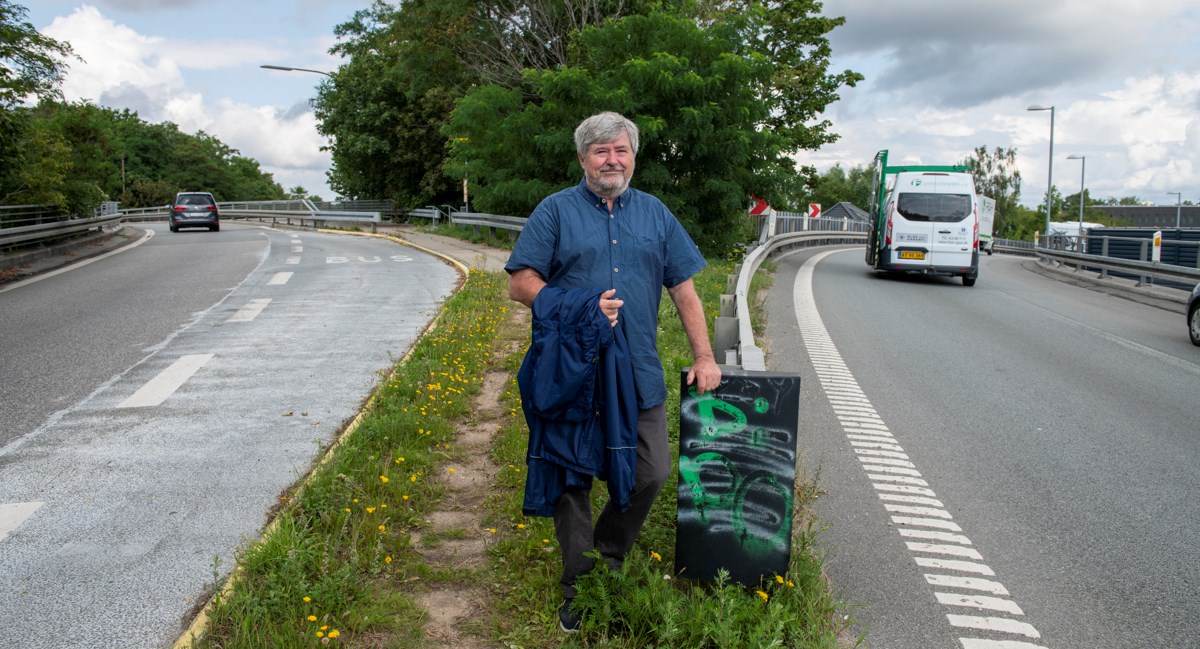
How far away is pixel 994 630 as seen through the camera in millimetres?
3625

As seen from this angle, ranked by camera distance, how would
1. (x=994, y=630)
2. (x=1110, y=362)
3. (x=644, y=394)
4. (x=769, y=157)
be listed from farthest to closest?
(x=769, y=157), (x=1110, y=362), (x=994, y=630), (x=644, y=394)

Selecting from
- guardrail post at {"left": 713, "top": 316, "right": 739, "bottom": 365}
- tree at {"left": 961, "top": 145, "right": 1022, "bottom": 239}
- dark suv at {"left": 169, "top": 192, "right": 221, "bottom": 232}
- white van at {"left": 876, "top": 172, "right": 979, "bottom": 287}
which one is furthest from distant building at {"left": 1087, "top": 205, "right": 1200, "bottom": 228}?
guardrail post at {"left": 713, "top": 316, "right": 739, "bottom": 365}

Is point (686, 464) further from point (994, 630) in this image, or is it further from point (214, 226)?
point (214, 226)

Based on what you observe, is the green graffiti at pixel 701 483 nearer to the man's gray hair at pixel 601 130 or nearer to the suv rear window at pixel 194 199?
the man's gray hair at pixel 601 130

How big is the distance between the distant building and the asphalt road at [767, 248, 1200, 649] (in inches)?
3549

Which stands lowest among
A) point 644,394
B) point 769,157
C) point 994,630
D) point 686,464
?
point 994,630

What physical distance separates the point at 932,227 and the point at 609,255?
17.8 meters

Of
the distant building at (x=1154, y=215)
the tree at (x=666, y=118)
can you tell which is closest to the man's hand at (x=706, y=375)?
the tree at (x=666, y=118)

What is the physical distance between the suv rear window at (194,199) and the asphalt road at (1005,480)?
97.8ft

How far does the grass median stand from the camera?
3.28 metres

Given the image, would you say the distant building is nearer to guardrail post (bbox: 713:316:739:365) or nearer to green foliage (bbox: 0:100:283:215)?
green foliage (bbox: 0:100:283:215)

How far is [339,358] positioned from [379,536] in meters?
4.74

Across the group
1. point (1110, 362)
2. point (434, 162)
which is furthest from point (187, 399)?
point (434, 162)

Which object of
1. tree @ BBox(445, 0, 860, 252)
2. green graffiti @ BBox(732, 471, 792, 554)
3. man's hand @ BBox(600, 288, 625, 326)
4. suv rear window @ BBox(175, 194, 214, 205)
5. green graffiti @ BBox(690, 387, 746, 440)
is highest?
tree @ BBox(445, 0, 860, 252)
